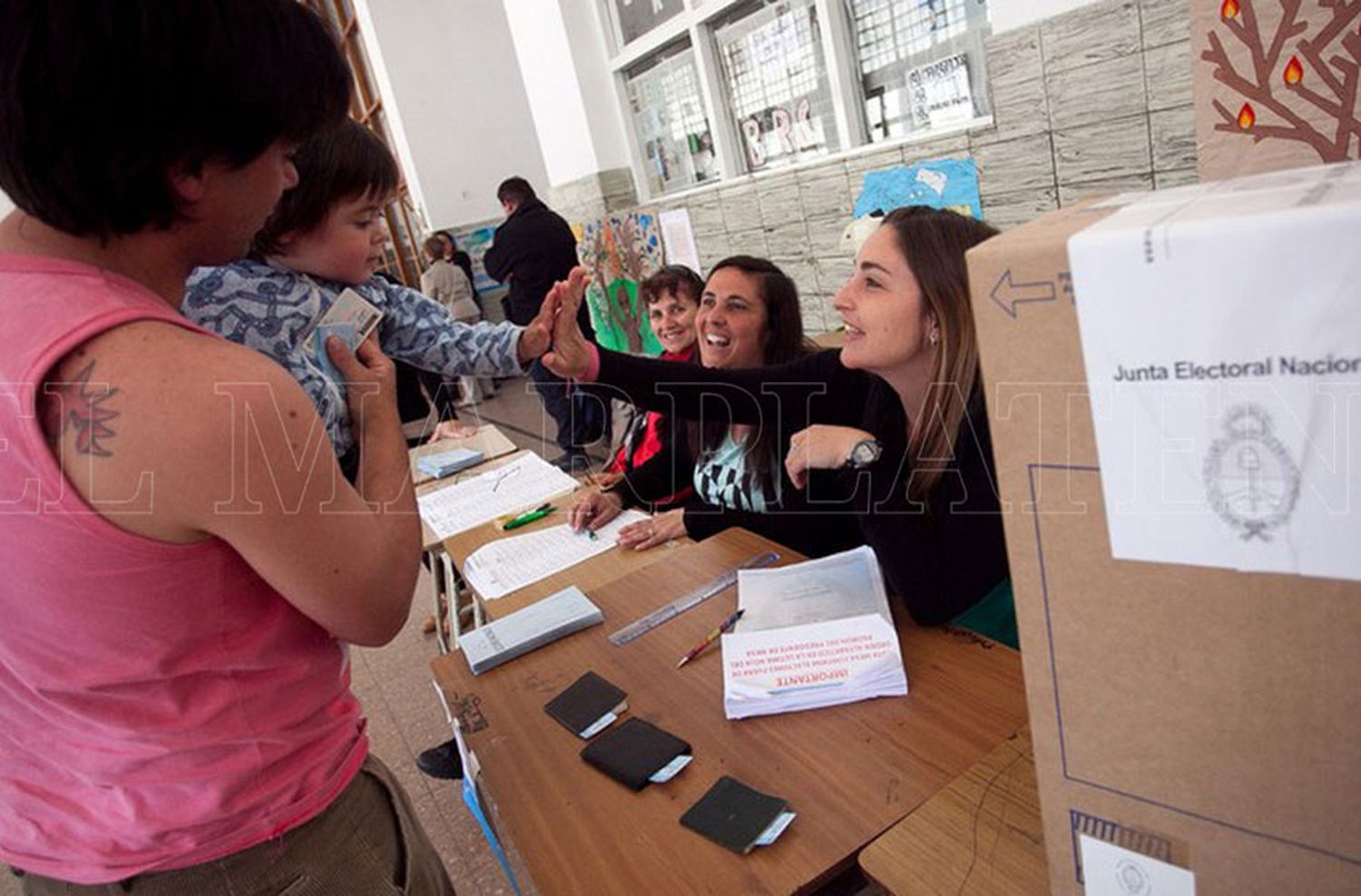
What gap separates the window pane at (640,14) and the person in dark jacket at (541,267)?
1.10 meters

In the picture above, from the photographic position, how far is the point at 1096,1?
2.15m

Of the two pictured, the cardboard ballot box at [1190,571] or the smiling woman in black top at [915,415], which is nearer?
the cardboard ballot box at [1190,571]

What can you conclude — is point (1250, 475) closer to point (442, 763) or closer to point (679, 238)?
point (442, 763)

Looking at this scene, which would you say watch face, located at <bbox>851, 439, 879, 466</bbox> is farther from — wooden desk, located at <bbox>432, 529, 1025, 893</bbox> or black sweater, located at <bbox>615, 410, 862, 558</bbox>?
black sweater, located at <bbox>615, 410, 862, 558</bbox>

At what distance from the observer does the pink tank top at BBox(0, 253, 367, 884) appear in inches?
22.3

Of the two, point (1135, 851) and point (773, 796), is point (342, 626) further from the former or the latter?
point (1135, 851)

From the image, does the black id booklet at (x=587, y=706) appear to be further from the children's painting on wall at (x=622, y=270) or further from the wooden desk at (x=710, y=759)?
the children's painting on wall at (x=622, y=270)

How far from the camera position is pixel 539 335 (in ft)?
4.82

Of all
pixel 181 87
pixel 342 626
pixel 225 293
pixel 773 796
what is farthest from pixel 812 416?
pixel 181 87

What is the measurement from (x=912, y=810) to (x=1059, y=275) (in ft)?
2.02

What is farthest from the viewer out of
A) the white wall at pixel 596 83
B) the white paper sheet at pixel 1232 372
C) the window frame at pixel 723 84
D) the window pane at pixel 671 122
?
the white wall at pixel 596 83

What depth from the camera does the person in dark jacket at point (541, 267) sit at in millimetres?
4777

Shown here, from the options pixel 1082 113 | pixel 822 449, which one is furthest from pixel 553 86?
pixel 822 449

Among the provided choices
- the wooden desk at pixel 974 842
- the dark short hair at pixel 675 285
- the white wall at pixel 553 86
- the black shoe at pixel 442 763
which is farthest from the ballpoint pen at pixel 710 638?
the white wall at pixel 553 86
